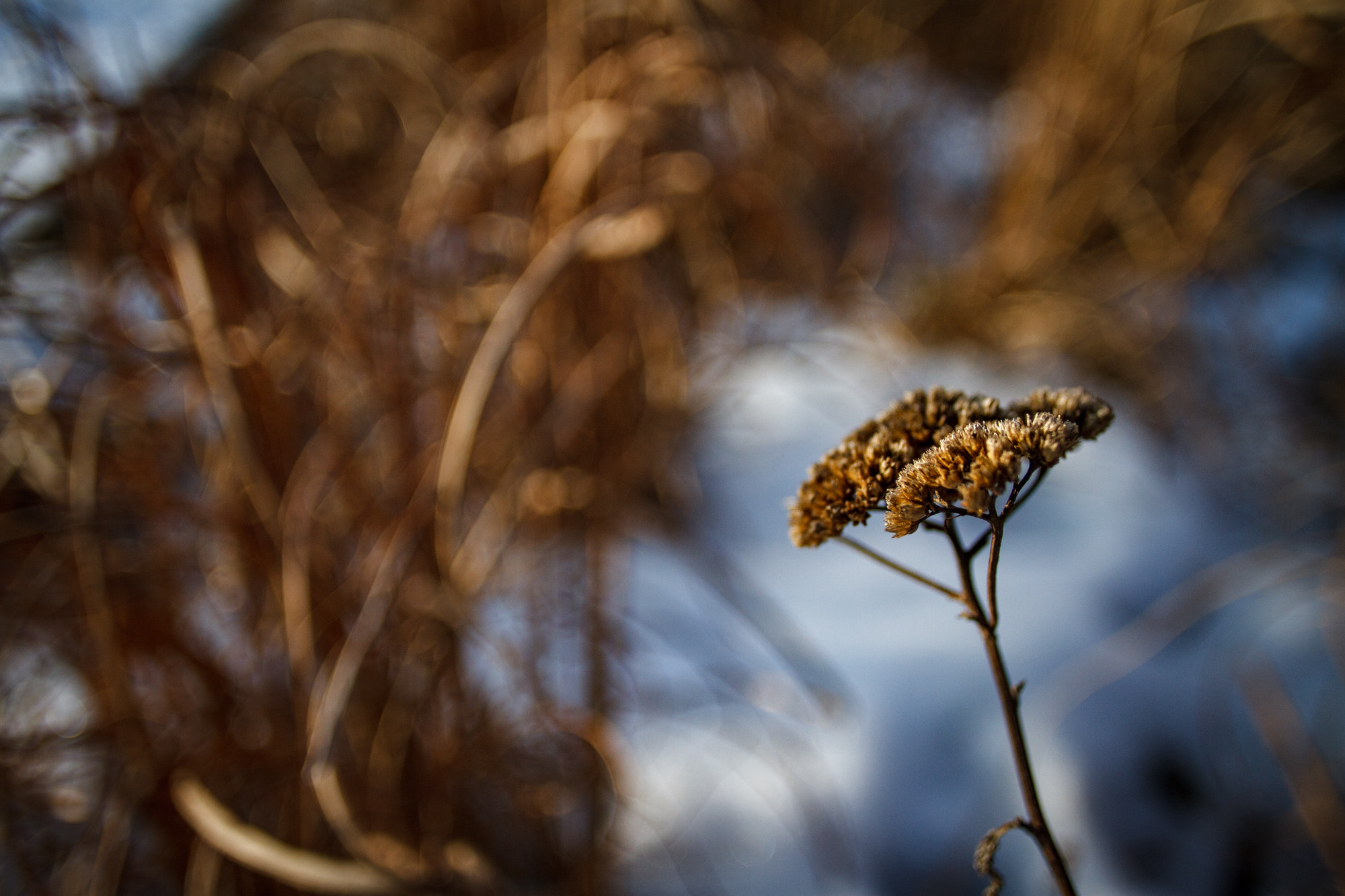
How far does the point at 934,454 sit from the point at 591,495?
1.08ft

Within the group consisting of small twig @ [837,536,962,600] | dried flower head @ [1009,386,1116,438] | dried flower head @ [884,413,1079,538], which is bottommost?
small twig @ [837,536,962,600]

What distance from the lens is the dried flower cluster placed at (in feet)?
0.48

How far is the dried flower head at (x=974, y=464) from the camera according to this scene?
0.14 meters

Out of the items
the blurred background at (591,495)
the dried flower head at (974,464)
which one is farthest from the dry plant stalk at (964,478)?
the blurred background at (591,495)

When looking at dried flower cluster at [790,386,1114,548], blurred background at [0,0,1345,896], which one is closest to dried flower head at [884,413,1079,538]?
dried flower cluster at [790,386,1114,548]

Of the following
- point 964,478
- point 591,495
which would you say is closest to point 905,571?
point 964,478

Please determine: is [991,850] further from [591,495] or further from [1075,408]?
[591,495]

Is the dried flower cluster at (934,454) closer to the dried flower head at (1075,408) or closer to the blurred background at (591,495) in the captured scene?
the dried flower head at (1075,408)

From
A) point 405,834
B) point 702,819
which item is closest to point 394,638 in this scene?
point 405,834

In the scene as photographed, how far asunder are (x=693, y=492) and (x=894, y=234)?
386 mm

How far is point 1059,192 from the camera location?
695 millimetres

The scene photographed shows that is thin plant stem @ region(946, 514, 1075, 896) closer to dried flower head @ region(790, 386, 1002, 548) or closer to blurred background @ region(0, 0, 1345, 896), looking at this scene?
dried flower head @ region(790, 386, 1002, 548)

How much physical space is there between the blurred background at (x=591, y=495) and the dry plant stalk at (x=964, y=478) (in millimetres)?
160

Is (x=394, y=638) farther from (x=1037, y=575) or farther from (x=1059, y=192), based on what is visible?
(x=1059, y=192)
